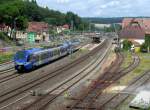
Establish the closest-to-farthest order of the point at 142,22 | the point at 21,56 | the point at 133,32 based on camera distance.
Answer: the point at 21,56 → the point at 133,32 → the point at 142,22

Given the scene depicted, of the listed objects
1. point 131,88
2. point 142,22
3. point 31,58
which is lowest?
point 131,88

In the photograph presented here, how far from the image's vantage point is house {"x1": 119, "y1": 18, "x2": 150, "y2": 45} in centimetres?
11409

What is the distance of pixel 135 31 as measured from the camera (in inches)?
4616

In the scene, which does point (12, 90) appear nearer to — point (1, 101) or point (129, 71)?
point (1, 101)

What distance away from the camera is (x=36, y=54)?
5419 centimetres

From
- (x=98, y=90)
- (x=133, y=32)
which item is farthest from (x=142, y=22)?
(x=98, y=90)

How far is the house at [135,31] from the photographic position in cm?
11409

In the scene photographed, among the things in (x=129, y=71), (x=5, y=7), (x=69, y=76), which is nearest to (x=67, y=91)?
(x=69, y=76)

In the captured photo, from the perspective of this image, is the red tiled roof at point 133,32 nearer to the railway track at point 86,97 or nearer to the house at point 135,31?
the house at point 135,31

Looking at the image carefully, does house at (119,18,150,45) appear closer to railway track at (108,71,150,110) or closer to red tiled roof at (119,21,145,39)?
red tiled roof at (119,21,145,39)

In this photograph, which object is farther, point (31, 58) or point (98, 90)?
point (31, 58)

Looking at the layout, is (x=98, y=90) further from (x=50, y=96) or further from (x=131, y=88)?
(x=50, y=96)

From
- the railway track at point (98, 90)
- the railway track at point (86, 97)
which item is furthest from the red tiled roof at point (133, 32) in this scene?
the railway track at point (86, 97)

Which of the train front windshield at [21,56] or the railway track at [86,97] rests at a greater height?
the train front windshield at [21,56]
